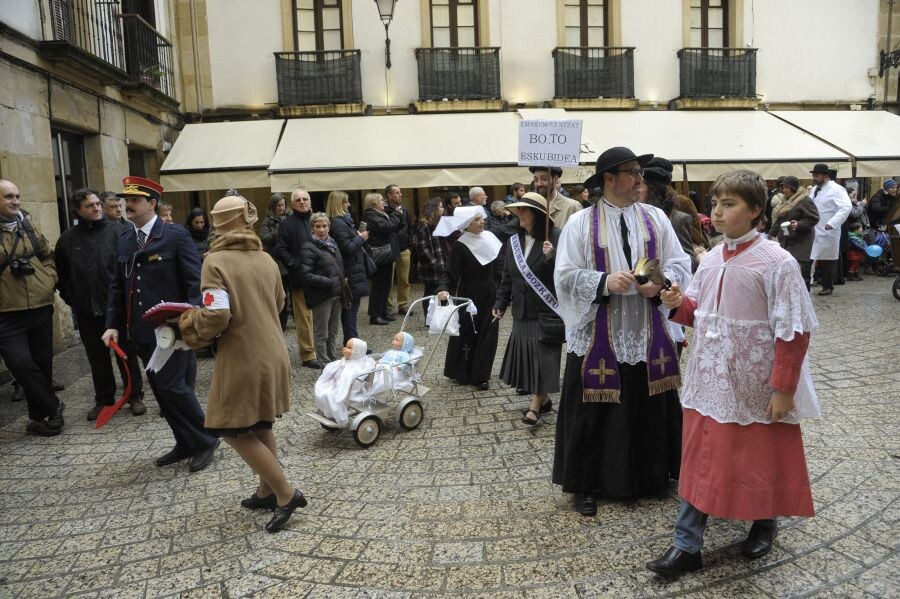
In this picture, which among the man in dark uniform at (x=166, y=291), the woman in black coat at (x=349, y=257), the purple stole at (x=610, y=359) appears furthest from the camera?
the woman in black coat at (x=349, y=257)

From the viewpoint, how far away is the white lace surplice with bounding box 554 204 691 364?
3.52 meters

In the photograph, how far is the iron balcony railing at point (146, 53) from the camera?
11.8 meters

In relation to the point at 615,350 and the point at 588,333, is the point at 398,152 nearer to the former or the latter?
the point at 588,333

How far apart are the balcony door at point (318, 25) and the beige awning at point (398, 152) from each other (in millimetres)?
1965

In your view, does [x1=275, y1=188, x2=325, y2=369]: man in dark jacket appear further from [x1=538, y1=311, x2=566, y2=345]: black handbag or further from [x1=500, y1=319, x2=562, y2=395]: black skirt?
[x1=538, y1=311, x2=566, y2=345]: black handbag

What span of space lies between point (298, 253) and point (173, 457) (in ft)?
9.88

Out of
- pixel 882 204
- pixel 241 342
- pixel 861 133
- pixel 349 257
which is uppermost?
pixel 861 133

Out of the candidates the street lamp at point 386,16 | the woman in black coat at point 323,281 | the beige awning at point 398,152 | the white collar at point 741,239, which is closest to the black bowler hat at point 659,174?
the white collar at point 741,239

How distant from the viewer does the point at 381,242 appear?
30.4 feet

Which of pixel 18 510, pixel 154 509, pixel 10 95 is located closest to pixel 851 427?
pixel 154 509

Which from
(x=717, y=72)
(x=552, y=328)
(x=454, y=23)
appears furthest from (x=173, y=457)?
(x=717, y=72)

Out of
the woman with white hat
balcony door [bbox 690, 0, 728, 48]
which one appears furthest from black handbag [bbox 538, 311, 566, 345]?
balcony door [bbox 690, 0, 728, 48]

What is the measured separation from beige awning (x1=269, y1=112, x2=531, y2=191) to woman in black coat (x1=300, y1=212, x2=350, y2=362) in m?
4.69

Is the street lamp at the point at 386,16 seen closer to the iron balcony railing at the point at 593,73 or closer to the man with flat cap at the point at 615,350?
the iron balcony railing at the point at 593,73
